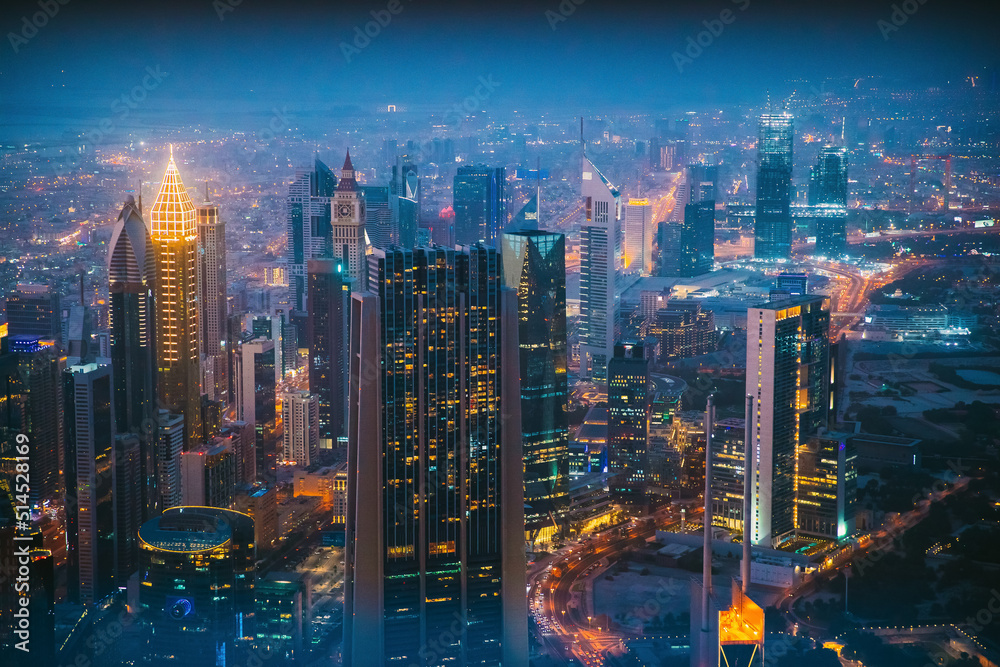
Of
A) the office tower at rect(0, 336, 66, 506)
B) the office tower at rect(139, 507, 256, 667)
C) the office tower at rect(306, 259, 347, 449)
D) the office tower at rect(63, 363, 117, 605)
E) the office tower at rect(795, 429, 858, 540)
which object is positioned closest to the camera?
the office tower at rect(139, 507, 256, 667)

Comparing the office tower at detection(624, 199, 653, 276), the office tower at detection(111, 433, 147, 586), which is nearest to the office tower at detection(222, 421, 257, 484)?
the office tower at detection(111, 433, 147, 586)

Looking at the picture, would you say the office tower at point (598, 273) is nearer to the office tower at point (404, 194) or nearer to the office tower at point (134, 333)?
the office tower at point (404, 194)

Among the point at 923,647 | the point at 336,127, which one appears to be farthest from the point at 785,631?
the point at 336,127

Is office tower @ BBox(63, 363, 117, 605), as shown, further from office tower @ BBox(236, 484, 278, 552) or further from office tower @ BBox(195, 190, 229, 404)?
office tower @ BBox(195, 190, 229, 404)

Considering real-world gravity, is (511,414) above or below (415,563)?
above

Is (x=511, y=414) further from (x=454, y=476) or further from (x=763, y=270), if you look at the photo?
(x=763, y=270)
